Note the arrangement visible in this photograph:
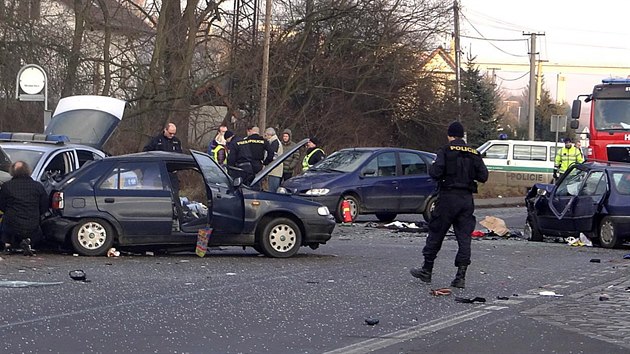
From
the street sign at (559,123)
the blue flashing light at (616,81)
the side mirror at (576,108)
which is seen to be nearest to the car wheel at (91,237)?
the side mirror at (576,108)

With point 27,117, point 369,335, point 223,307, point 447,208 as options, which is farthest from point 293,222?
point 27,117

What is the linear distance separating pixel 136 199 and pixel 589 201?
7726 mm

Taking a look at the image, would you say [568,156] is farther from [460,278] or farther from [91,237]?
[460,278]

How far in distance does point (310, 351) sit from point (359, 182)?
13.6 meters

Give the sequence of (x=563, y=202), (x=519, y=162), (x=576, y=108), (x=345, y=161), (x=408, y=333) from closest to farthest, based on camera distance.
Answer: (x=408, y=333)
(x=563, y=202)
(x=345, y=161)
(x=576, y=108)
(x=519, y=162)

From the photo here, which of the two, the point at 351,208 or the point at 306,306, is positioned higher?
the point at 351,208

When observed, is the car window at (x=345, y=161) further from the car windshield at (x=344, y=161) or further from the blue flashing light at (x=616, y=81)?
the blue flashing light at (x=616, y=81)

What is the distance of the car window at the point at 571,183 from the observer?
18.2m

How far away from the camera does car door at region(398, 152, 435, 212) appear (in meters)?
21.8

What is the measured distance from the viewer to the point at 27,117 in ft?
97.2

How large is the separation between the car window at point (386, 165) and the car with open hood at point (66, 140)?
5316mm

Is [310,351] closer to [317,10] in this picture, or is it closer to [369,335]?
[369,335]

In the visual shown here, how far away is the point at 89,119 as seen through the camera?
19422 millimetres

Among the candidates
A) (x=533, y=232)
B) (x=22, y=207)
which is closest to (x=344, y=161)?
(x=533, y=232)
